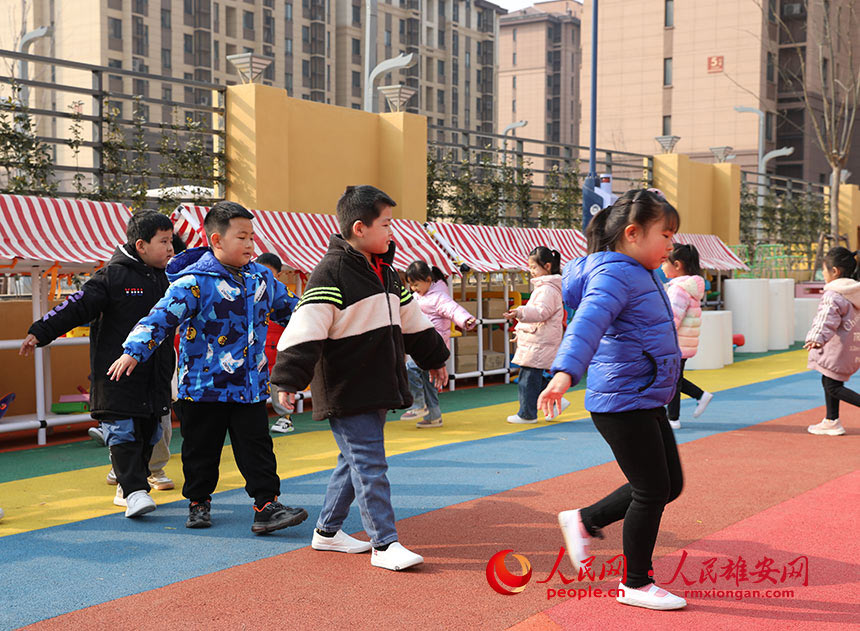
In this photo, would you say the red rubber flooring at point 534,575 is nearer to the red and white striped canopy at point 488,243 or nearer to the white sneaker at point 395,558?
the white sneaker at point 395,558

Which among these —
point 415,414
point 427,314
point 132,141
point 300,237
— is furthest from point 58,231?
point 132,141

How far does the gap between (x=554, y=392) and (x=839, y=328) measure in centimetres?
537

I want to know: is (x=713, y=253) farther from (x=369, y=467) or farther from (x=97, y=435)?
(x=369, y=467)

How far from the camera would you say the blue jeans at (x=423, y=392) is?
30.1ft

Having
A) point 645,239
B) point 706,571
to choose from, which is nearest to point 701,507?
point 706,571

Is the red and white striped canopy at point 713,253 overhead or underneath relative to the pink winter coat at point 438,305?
overhead

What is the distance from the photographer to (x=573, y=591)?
4.23 meters

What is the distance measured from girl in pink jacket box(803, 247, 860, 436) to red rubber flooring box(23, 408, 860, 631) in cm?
171

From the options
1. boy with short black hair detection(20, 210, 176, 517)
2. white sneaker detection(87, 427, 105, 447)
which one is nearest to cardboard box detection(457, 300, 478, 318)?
white sneaker detection(87, 427, 105, 447)

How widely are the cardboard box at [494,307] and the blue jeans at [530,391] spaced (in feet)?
10.9

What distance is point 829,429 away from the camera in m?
8.45

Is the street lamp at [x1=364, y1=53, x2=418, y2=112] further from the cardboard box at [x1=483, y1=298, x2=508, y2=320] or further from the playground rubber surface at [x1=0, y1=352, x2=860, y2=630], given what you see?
the playground rubber surface at [x1=0, y1=352, x2=860, y2=630]

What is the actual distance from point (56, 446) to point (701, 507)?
5436mm

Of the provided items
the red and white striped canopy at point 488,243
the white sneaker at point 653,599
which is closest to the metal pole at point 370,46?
the red and white striped canopy at point 488,243
